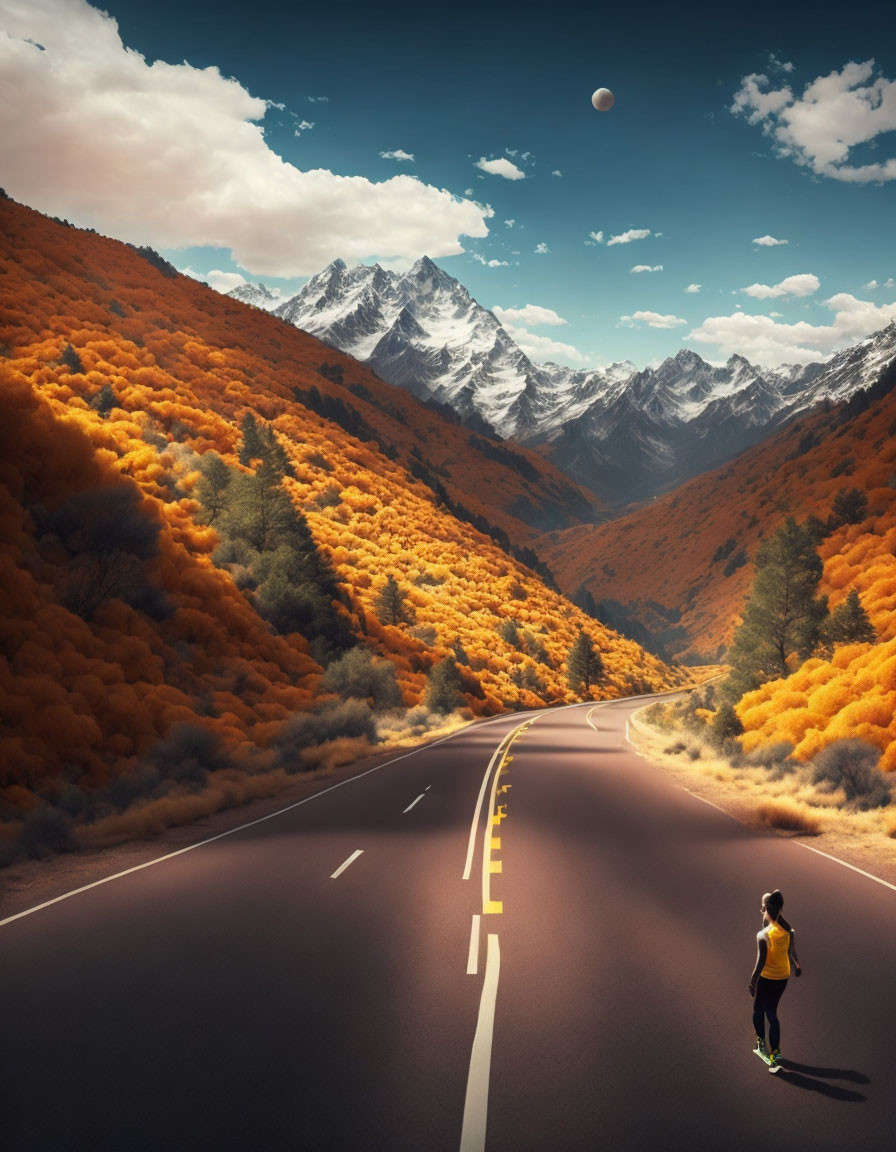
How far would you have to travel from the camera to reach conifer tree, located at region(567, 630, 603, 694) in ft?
194

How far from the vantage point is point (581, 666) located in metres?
59.2

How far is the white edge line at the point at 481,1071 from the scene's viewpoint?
3941 millimetres

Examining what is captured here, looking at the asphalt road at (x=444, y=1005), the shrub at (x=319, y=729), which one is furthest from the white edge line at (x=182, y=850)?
the shrub at (x=319, y=729)

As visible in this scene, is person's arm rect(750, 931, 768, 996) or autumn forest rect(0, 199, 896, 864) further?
autumn forest rect(0, 199, 896, 864)

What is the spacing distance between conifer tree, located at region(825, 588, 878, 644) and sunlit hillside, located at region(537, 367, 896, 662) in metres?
2.25

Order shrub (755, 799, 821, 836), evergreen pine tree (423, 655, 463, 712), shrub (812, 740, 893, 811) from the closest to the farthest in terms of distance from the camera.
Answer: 1. shrub (755, 799, 821, 836)
2. shrub (812, 740, 893, 811)
3. evergreen pine tree (423, 655, 463, 712)

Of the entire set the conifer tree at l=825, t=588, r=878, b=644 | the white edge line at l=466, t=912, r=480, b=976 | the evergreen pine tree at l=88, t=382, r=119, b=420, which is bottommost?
the white edge line at l=466, t=912, r=480, b=976

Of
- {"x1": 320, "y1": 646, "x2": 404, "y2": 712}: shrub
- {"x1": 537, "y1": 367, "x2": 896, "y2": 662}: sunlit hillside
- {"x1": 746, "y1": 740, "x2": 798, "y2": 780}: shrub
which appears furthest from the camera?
{"x1": 537, "y1": 367, "x2": 896, "y2": 662}: sunlit hillside

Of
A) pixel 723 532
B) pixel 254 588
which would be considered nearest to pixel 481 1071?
pixel 254 588

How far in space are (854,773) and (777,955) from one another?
41.1ft

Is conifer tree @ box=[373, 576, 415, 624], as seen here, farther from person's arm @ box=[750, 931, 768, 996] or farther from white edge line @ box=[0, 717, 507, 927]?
person's arm @ box=[750, 931, 768, 996]

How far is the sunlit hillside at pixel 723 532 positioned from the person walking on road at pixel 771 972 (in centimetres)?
2626

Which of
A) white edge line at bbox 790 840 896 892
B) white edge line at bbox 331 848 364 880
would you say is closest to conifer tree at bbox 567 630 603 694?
white edge line at bbox 790 840 896 892

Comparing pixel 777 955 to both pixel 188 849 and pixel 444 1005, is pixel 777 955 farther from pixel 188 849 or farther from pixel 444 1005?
pixel 188 849
